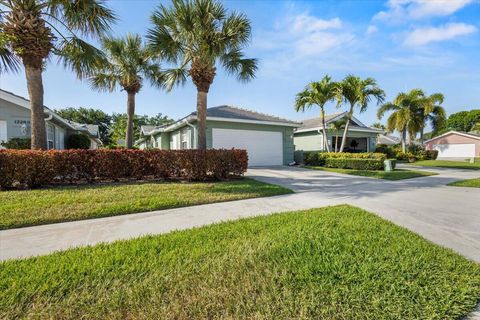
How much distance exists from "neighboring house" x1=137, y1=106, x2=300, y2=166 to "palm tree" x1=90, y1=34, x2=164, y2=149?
3399 mm

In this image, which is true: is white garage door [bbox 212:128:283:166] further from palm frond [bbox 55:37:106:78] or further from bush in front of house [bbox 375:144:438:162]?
bush in front of house [bbox 375:144:438:162]

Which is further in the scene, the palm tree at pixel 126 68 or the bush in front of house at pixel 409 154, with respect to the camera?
the bush in front of house at pixel 409 154

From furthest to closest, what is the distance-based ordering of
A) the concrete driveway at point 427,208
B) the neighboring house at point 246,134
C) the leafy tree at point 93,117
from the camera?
the leafy tree at point 93,117 → the neighboring house at point 246,134 → the concrete driveway at point 427,208

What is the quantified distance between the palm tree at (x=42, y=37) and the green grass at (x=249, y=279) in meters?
7.13

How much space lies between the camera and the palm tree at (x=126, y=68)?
12.9m

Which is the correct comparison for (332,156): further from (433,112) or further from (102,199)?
(433,112)

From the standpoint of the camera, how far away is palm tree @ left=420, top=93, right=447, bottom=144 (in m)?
24.0

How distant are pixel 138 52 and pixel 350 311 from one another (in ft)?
48.8

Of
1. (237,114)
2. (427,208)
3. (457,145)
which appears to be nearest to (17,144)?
(237,114)

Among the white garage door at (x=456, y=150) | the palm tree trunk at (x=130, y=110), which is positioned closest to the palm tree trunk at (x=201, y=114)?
the palm tree trunk at (x=130, y=110)

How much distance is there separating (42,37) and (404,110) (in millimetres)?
28436

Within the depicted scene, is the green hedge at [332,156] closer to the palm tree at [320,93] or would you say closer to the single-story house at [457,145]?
the palm tree at [320,93]

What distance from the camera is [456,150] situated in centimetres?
3691

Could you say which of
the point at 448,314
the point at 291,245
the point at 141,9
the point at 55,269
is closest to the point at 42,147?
the point at 141,9
